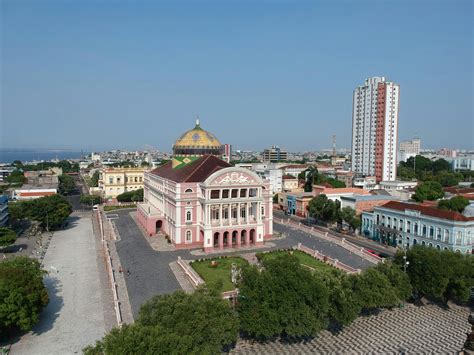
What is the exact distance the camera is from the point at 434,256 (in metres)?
30.6

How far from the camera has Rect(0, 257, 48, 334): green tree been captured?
80.1ft

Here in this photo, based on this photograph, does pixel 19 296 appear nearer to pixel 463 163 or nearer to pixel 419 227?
pixel 419 227

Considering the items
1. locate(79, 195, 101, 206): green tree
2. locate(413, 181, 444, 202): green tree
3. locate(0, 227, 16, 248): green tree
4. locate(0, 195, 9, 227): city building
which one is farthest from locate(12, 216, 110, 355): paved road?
locate(413, 181, 444, 202): green tree

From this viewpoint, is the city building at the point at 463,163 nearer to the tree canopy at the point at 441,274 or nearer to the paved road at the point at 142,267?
the tree canopy at the point at 441,274

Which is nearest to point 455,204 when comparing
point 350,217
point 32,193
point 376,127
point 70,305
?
point 350,217

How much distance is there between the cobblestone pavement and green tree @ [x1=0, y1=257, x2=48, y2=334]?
44.4 ft

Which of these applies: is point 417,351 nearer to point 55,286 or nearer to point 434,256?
point 434,256

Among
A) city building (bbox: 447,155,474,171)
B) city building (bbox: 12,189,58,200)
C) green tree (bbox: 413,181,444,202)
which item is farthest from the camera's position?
city building (bbox: 447,155,474,171)

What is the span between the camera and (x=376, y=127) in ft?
329

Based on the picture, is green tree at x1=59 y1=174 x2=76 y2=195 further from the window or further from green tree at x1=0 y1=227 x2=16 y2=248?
the window

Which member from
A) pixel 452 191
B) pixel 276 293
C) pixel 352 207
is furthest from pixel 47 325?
pixel 452 191

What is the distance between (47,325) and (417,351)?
2513 centimetres

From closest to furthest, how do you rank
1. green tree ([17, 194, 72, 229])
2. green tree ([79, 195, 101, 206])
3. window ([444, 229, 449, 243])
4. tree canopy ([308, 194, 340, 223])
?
window ([444, 229, 449, 243]), green tree ([17, 194, 72, 229]), tree canopy ([308, 194, 340, 223]), green tree ([79, 195, 101, 206])

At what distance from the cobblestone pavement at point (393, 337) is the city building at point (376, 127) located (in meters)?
74.1
